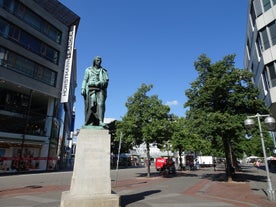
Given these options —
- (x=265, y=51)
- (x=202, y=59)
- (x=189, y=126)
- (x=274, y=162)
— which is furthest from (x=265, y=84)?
(x=274, y=162)

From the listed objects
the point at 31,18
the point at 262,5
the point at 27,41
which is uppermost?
the point at 31,18

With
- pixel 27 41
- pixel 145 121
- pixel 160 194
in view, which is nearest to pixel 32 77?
pixel 27 41

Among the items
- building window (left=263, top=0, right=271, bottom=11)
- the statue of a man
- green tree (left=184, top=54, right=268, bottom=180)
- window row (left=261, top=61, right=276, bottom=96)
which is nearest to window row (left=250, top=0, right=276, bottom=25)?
building window (left=263, top=0, right=271, bottom=11)

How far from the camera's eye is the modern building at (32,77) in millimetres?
28766

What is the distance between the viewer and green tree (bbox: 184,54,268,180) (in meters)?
17.4

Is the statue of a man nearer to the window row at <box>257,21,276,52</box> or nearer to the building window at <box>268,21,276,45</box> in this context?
the building window at <box>268,21,276,45</box>

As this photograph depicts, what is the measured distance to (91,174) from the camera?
784 centimetres

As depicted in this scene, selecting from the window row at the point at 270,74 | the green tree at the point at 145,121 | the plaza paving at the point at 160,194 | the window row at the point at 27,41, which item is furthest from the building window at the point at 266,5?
the window row at the point at 27,41

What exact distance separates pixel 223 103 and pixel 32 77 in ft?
78.1

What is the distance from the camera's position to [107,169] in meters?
8.08

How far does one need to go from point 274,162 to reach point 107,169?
139 feet

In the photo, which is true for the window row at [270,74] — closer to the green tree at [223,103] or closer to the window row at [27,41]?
the green tree at [223,103]

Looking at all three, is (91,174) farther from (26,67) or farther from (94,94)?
(26,67)

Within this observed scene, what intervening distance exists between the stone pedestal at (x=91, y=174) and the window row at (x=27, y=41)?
25.5m
